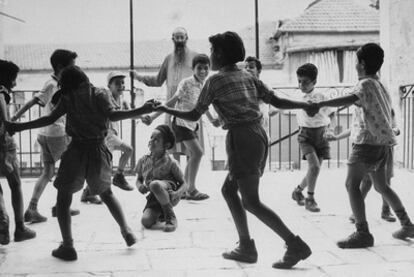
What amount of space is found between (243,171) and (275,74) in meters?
22.0

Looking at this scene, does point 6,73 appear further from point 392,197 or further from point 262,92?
point 392,197

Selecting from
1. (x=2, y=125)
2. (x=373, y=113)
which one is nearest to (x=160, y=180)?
(x=2, y=125)

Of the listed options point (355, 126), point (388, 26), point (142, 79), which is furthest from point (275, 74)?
point (355, 126)

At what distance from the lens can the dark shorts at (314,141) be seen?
5199 mm

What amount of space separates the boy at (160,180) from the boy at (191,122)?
0.87 meters

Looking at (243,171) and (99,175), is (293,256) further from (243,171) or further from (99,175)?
(99,175)

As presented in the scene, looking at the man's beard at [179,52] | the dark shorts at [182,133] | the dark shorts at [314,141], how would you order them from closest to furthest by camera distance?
the dark shorts at [314,141]
the dark shorts at [182,133]
the man's beard at [179,52]

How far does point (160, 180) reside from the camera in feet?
14.9

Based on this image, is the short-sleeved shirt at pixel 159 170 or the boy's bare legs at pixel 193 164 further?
the boy's bare legs at pixel 193 164

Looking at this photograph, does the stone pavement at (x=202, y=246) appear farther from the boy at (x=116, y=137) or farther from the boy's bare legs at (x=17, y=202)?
the boy at (x=116, y=137)

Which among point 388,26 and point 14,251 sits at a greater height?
point 388,26

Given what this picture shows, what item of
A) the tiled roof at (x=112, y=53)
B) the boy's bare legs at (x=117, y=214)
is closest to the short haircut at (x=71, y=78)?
the boy's bare legs at (x=117, y=214)

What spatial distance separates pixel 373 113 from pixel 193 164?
2.35 m

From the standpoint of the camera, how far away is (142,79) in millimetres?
6105
